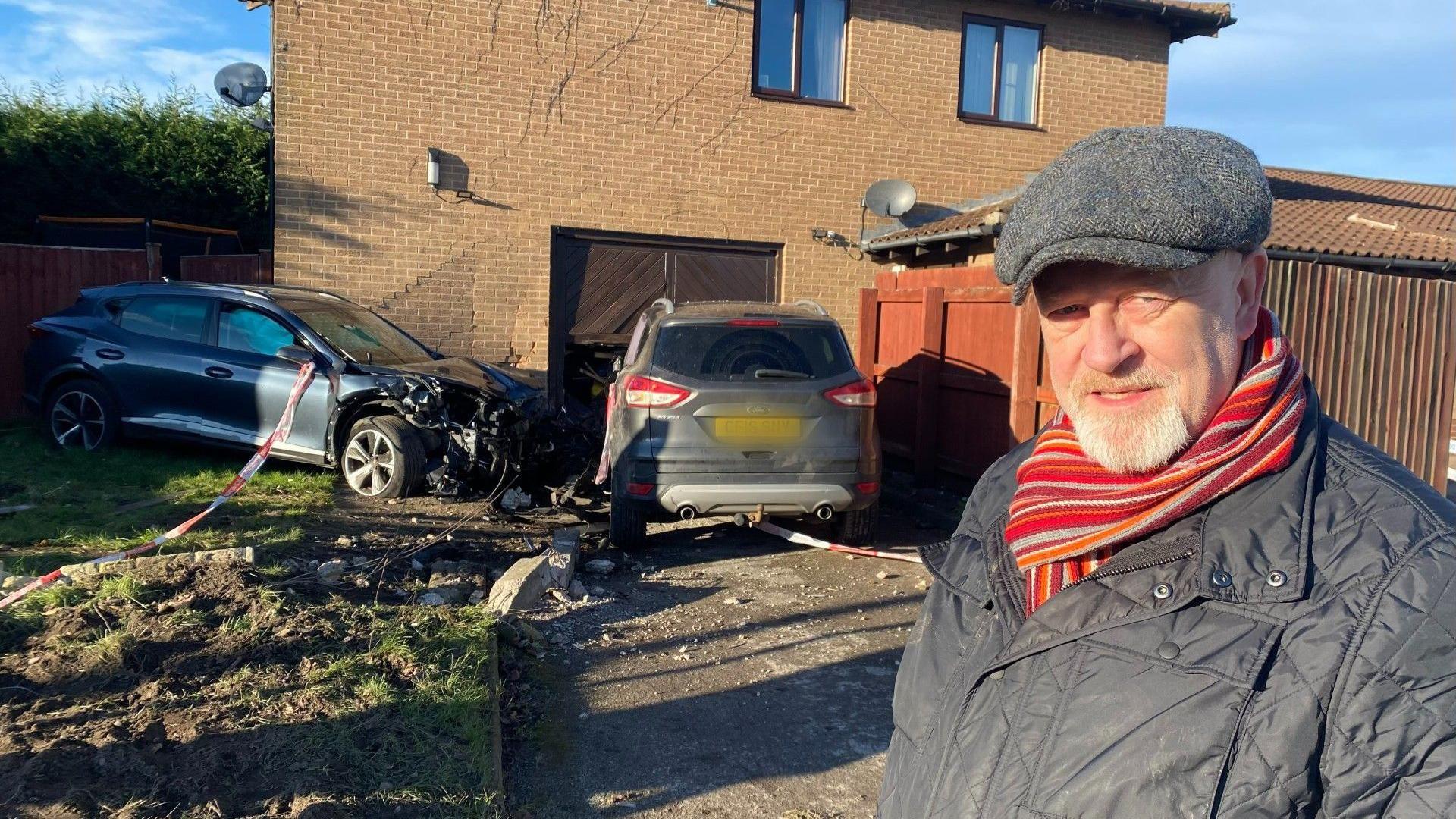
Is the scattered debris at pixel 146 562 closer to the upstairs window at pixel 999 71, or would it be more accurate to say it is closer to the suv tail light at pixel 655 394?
the suv tail light at pixel 655 394

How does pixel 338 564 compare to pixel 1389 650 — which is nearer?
pixel 1389 650

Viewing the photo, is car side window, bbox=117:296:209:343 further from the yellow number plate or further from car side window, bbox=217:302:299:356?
the yellow number plate

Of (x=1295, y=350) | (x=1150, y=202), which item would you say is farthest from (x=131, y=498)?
(x=1295, y=350)

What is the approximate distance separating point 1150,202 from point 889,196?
11407 millimetres

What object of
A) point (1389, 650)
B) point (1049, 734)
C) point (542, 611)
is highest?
point (1389, 650)

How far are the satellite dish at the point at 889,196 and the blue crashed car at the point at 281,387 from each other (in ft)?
16.9

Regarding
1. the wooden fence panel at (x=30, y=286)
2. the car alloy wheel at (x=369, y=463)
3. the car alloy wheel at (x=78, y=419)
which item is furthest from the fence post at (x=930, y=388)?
the wooden fence panel at (x=30, y=286)

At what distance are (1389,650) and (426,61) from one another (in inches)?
454

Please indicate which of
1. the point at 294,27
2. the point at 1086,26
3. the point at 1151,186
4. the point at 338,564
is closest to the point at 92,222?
the point at 294,27

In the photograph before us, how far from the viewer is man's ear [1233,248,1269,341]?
1.42 meters

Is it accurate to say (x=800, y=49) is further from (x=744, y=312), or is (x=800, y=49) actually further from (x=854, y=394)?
(x=854, y=394)

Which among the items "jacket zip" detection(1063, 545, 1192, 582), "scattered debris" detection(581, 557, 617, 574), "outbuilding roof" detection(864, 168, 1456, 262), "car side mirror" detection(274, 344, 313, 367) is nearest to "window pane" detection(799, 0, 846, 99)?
"outbuilding roof" detection(864, 168, 1456, 262)

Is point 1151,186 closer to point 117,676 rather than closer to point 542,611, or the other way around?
point 117,676

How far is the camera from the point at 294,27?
10.7 metres
